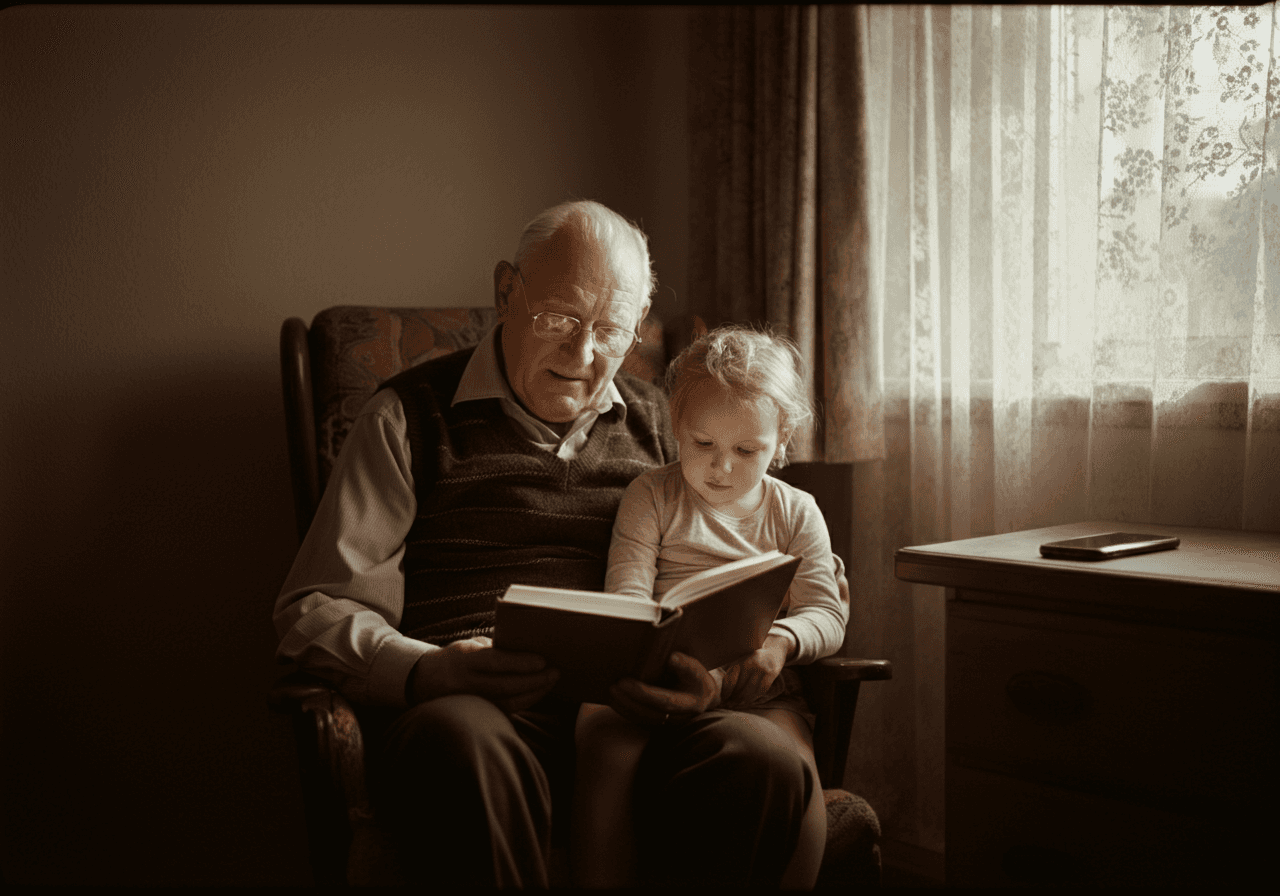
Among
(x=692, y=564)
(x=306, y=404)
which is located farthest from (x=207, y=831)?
(x=692, y=564)

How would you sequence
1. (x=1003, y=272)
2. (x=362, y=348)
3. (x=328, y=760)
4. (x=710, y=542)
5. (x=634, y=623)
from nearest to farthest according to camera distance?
(x=634, y=623)
(x=328, y=760)
(x=710, y=542)
(x=362, y=348)
(x=1003, y=272)

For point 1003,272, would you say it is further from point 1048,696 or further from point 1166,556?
point 1048,696

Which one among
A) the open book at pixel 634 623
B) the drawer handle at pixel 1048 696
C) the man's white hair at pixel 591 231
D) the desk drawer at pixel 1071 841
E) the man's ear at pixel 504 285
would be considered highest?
the man's white hair at pixel 591 231

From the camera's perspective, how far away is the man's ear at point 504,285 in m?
1.61

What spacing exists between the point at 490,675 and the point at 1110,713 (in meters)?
0.84

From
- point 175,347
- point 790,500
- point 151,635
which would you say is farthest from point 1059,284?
point 151,635

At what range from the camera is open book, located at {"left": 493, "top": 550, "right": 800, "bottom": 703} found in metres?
1.12

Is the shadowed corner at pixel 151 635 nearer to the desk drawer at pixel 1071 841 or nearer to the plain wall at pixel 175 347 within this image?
the plain wall at pixel 175 347

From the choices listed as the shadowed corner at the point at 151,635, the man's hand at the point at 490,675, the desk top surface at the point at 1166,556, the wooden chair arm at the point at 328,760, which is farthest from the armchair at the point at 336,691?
the shadowed corner at the point at 151,635

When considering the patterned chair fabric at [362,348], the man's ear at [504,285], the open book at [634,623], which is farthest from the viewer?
the patterned chair fabric at [362,348]

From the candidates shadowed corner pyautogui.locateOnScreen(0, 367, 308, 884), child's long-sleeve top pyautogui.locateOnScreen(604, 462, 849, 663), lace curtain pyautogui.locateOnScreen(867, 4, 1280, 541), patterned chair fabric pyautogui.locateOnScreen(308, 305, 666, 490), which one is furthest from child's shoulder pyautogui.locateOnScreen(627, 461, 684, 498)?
shadowed corner pyautogui.locateOnScreen(0, 367, 308, 884)

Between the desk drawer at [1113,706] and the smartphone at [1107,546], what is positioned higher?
the smartphone at [1107,546]

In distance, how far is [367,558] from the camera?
4.76 feet

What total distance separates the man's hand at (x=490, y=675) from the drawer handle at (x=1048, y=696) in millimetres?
670
